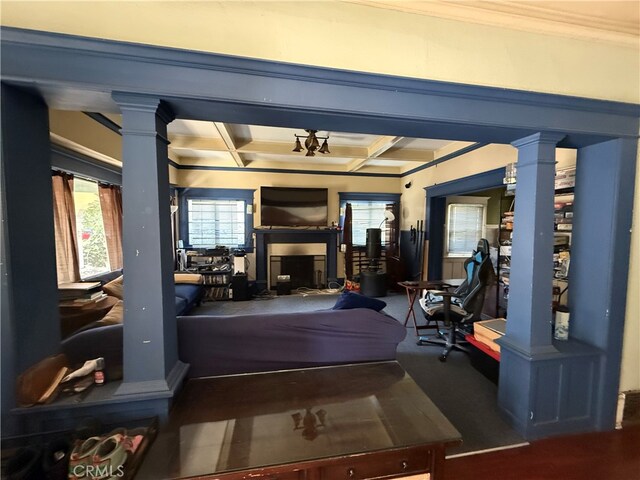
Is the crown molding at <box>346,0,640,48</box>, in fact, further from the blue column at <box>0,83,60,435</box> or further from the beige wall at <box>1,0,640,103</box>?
the blue column at <box>0,83,60,435</box>

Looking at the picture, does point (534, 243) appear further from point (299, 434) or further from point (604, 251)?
point (299, 434)

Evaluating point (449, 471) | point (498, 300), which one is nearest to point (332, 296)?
point (498, 300)

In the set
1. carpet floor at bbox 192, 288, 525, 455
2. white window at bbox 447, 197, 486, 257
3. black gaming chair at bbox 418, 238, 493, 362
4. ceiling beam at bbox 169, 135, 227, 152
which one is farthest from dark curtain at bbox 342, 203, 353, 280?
ceiling beam at bbox 169, 135, 227, 152

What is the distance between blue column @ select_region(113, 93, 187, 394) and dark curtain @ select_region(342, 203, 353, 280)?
14.8 feet

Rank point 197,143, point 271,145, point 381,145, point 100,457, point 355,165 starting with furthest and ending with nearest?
point 355,165 → point 271,145 → point 197,143 → point 381,145 → point 100,457

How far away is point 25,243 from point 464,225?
5.98 meters

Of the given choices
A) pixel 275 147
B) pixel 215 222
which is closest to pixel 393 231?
pixel 275 147

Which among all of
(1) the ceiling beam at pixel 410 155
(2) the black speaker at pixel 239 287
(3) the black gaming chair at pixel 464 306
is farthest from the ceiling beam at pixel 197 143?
(3) the black gaming chair at pixel 464 306

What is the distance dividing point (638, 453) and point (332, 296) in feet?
12.9

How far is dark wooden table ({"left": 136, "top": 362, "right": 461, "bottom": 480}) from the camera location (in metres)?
0.92

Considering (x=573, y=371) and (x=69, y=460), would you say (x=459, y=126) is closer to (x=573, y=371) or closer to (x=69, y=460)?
(x=573, y=371)

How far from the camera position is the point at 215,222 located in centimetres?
539

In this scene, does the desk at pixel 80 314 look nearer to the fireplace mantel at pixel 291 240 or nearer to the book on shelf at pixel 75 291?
the book on shelf at pixel 75 291

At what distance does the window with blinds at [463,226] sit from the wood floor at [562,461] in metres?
3.81
